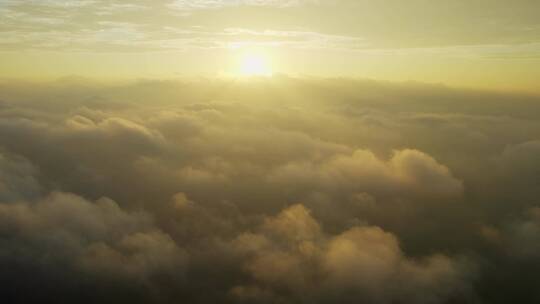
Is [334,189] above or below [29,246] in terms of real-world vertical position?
above

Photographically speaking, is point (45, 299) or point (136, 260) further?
point (136, 260)

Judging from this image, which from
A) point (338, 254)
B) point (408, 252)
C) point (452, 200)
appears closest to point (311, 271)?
point (338, 254)

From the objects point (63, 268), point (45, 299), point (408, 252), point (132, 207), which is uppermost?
point (132, 207)

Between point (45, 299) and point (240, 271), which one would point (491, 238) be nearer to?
point (240, 271)

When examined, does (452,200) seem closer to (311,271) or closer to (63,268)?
(311,271)

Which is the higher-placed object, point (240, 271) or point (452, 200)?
point (452, 200)

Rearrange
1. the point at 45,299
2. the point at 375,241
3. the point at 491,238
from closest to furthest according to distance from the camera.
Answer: the point at 45,299 → the point at 375,241 → the point at 491,238

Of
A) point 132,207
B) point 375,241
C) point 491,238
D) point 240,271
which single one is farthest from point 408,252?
point 132,207

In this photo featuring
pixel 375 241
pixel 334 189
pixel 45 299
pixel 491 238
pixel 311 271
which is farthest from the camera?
pixel 334 189

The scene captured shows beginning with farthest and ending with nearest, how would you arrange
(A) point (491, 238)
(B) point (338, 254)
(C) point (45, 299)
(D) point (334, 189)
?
(D) point (334, 189), (A) point (491, 238), (B) point (338, 254), (C) point (45, 299)
